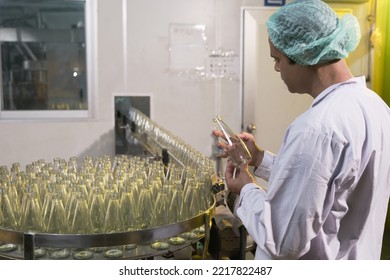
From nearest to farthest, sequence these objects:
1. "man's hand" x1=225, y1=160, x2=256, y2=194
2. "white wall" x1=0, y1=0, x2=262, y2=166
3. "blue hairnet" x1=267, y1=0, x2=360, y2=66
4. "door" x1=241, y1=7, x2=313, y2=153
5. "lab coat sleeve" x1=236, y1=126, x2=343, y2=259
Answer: "lab coat sleeve" x1=236, y1=126, x2=343, y2=259 → "blue hairnet" x1=267, y1=0, x2=360, y2=66 → "man's hand" x1=225, y1=160, x2=256, y2=194 → "white wall" x1=0, y1=0, x2=262, y2=166 → "door" x1=241, y1=7, x2=313, y2=153

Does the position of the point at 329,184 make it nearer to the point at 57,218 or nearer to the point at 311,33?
the point at 311,33

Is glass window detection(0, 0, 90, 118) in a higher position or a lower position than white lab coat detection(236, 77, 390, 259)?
higher

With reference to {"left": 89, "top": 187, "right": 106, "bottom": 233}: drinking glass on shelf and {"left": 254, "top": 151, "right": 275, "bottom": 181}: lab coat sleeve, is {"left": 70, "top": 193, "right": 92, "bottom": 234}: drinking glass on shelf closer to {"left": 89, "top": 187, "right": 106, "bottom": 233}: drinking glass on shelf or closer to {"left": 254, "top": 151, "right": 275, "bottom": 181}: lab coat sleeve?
{"left": 89, "top": 187, "right": 106, "bottom": 233}: drinking glass on shelf

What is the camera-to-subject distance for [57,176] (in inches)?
52.8

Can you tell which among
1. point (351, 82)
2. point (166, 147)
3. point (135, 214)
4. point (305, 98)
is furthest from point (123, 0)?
point (351, 82)

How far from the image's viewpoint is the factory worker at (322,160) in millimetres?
860

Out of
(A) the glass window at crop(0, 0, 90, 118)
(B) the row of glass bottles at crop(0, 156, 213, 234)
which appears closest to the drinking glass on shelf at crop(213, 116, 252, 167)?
(B) the row of glass bottles at crop(0, 156, 213, 234)

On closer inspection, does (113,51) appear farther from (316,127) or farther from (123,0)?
(316,127)

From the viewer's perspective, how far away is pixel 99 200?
120 centimetres

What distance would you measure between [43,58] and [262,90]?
5.11ft

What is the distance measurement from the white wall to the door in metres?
0.08

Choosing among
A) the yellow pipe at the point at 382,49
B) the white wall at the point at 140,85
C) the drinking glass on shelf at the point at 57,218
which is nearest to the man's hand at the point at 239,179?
the drinking glass on shelf at the point at 57,218

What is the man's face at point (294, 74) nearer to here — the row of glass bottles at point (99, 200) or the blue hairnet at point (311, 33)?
the blue hairnet at point (311, 33)

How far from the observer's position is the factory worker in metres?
0.86
